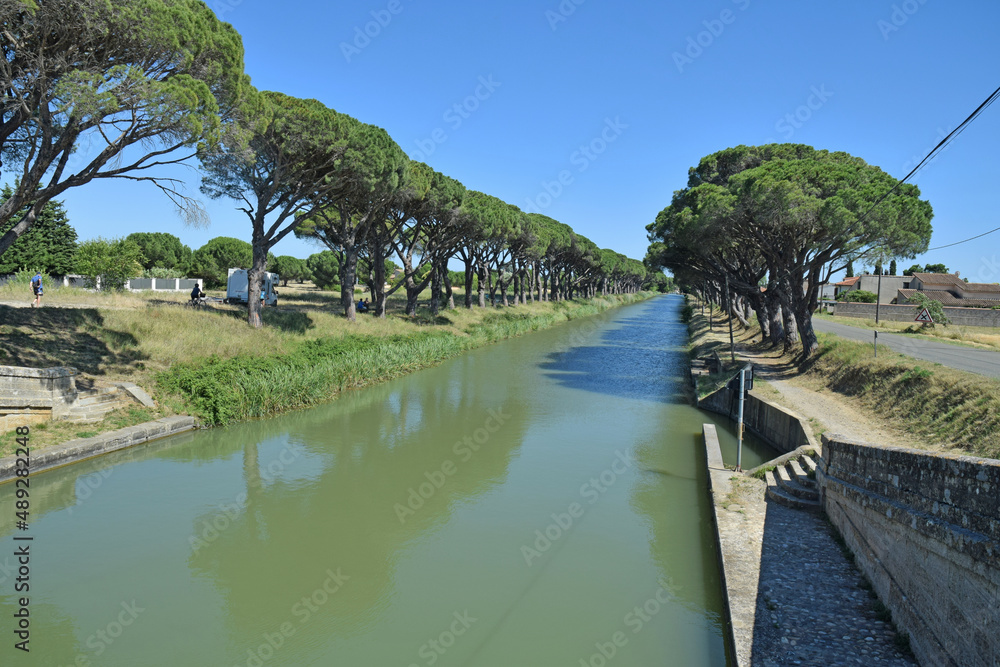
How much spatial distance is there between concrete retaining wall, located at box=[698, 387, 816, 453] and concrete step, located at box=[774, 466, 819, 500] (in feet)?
3.33

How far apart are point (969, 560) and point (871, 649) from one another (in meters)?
1.40

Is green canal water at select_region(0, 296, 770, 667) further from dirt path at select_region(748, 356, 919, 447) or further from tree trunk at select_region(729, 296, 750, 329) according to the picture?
tree trunk at select_region(729, 296, 750, 329)

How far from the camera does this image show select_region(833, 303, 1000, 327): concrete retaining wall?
3647 cm

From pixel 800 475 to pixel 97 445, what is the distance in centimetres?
1266

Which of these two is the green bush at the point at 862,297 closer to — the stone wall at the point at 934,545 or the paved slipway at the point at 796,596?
the paved slipway at the point at 796,596

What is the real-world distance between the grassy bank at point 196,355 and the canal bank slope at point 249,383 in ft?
0.10

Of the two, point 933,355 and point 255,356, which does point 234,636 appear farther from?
point 933,355

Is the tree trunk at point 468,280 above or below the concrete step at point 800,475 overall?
above

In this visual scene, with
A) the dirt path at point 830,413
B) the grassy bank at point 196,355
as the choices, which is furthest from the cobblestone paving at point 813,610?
the grassy bank at point 196,355

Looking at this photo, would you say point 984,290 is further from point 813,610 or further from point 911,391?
point 813,610

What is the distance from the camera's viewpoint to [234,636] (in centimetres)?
593

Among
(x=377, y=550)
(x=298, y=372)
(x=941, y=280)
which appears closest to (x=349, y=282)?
(x=298, y=372)

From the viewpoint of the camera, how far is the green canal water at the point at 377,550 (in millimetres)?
5879

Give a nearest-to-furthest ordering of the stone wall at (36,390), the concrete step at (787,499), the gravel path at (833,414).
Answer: the concrete step at (787,499) → the stone wall at (36,390) → the gravel path at (833,414)
